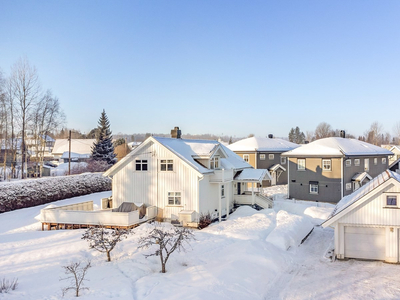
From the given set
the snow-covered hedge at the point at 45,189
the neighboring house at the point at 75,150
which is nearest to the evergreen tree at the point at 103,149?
the snow-covered hedge at the point at 45,189

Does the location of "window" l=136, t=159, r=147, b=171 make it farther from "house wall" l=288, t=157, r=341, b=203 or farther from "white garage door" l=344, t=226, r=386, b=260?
"house wall" l=288, t=157, r=341, b=203

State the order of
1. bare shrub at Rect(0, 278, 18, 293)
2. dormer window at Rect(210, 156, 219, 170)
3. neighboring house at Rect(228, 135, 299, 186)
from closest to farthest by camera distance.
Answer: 1. bare shrub at Rect(0, 278, 18, 293)
2. dormer window at Rect(210, 156, 219, 170)
3. neighboring house at Rect(228, 135, 299, 186)

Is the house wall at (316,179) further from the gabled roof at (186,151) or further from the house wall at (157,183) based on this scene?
the house wall at (157,183)

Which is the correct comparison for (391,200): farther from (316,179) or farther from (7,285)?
(316,179)

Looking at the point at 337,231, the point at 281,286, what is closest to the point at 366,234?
the point at 337,231

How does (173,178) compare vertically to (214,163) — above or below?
below

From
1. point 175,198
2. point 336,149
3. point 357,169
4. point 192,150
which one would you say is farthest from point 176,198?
point 357,169

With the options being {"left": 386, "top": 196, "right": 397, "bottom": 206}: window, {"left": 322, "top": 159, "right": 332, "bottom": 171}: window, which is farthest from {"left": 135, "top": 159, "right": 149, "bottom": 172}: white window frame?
{"left": 322, "top": 159, "right": 332, "bottom": 171}: window
